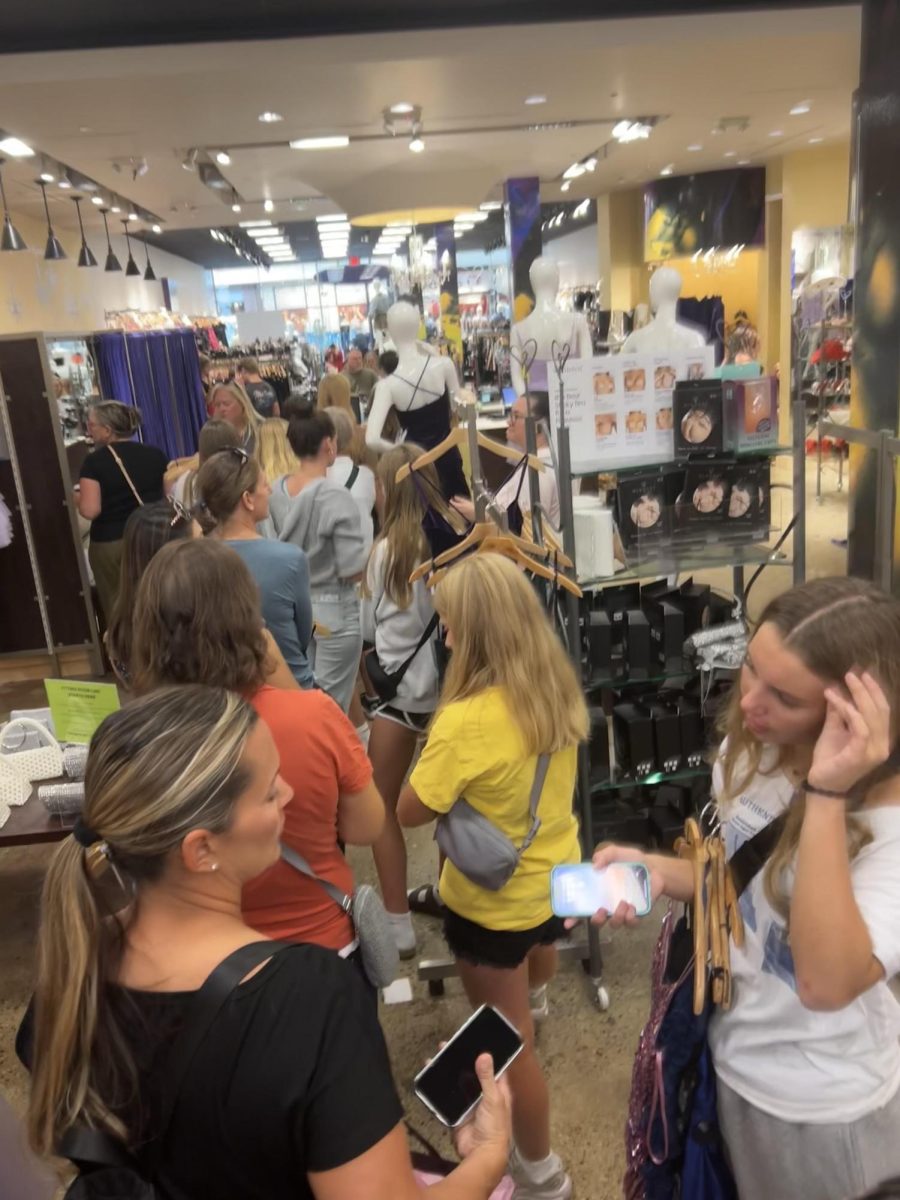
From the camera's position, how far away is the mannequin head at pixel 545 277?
4559 millimetres

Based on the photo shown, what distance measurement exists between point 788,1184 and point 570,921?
0.48m

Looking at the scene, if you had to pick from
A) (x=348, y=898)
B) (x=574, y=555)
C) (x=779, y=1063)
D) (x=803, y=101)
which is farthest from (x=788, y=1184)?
(x=803, y=101)

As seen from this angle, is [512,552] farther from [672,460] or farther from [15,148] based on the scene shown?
[15,148]

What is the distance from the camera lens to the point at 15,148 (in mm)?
6664

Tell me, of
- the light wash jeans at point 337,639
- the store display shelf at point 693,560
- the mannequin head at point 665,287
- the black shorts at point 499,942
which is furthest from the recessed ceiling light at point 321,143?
the black shorts at point 499,942

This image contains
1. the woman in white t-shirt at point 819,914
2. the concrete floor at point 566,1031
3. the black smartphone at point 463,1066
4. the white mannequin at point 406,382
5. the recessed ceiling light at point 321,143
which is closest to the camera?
the woman in white t-shirt at point 819,914

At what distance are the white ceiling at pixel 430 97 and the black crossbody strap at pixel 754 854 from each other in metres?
4.86

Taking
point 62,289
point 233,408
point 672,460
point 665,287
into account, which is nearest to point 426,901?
point 672,460

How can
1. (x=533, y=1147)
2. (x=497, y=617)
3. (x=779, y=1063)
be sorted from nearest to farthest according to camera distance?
1. (x=779, y=1063)
2. (x=497, y=617)
3. (x=533, y=1147)

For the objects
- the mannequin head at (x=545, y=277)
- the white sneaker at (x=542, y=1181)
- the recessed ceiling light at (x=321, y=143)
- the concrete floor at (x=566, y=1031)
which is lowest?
the concrete floor at (x=566, y=1031)

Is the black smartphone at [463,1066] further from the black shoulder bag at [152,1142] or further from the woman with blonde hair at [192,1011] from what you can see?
the black shoulder bag at [152,1142]

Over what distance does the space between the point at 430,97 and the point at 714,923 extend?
633 centimetres

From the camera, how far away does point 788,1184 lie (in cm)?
124

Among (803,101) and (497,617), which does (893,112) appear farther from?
(803,101)
